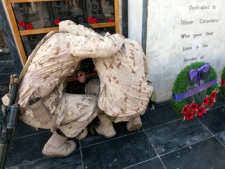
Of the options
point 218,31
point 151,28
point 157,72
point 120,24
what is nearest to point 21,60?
point 120,24

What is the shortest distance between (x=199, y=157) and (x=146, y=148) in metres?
0.54

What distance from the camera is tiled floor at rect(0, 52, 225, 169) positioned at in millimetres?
1795

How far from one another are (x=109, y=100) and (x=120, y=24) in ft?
3.42

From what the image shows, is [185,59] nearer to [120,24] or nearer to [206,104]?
[206,104]

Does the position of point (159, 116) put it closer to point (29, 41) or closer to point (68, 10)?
point (68, 10)

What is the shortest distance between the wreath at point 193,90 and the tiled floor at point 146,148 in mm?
250

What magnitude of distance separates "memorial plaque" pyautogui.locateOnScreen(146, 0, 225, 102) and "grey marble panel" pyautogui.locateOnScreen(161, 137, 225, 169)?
3.05ft

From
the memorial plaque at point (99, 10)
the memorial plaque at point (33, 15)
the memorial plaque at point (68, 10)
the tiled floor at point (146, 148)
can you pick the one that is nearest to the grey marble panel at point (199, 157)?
the tiled floor at point (146, 148)

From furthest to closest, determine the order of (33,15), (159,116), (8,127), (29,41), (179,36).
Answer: (159,116)
(179,36)
(29,41)
(33,15)
(8,127)

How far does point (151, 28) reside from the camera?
2.07m

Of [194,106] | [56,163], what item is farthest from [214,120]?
[56,163]

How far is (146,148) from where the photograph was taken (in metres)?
1.95

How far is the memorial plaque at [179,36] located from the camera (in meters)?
2.07

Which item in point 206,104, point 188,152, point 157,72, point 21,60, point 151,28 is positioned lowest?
point 188,152
